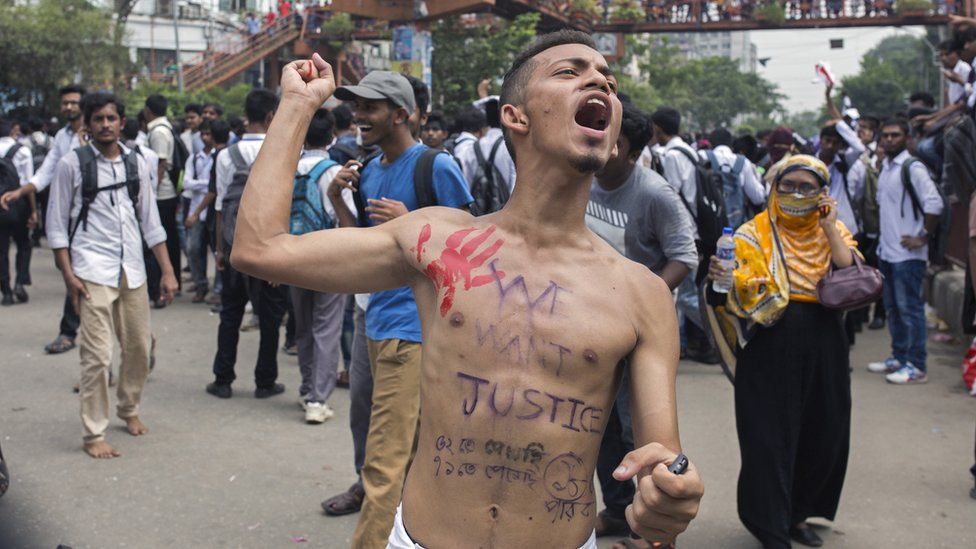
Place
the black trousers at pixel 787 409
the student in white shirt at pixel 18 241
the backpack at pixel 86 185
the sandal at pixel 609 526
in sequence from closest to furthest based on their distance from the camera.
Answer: the black trousers at pixel 787 409, the sandal at pixel 609 526, the backpack at pixel 86 185, the student in white shirt at pixel 18 241

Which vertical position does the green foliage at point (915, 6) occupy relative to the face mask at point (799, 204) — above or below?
above

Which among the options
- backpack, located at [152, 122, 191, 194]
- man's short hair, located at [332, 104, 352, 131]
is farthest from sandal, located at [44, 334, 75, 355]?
man's short hair, located at [332, 104, 352, 131]

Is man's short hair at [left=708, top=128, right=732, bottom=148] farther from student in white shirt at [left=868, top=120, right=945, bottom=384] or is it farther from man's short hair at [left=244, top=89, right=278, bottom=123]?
man's short hair at [left=244, top=89, right=278, bottom=123]

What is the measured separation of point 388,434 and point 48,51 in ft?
96.8

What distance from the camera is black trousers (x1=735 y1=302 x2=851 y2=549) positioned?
4938mm

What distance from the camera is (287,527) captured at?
208 inches

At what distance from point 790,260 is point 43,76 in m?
30.2

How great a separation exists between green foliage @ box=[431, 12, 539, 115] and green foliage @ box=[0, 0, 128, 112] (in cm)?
1225

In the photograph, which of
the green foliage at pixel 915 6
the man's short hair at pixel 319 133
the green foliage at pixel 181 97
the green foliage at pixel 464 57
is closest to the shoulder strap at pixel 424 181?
the man's short hair at pixel 319 133

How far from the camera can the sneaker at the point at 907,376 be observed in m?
8.69

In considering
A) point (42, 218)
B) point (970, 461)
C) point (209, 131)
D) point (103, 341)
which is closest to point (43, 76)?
point (42, 218)

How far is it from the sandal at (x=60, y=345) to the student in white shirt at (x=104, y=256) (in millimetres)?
2632

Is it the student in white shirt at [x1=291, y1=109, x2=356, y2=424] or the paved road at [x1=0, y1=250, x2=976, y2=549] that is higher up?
the student in white shirt at [x1=291, y1=109, x2=356, y2=424]

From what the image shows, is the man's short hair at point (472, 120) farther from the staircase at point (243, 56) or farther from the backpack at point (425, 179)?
the staircase at point (243, 56)
